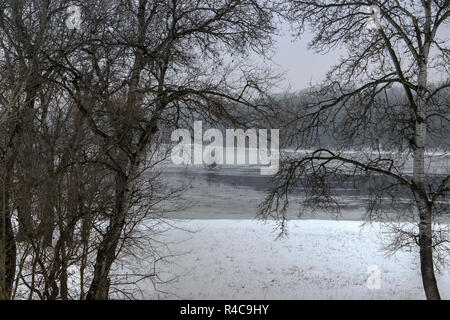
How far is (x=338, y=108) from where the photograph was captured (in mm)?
9922

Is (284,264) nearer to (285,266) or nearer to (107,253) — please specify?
(285,266)

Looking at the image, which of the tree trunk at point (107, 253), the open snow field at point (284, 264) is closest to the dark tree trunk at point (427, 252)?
the open snow field at point (284, 264)

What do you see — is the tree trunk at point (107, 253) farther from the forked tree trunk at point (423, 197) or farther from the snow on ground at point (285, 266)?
the forked tree trunk at point (423, 197)

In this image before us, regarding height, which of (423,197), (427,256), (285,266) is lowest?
A: (285,266)

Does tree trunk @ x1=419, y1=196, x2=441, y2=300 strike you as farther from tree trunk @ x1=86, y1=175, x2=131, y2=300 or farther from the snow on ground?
tree trunk @ x1=86, y1=175, x2=131, y2=300

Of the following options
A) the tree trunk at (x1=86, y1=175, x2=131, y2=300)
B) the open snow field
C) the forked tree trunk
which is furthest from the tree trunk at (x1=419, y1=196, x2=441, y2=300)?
the tree trunk at (x1=86, y1=175, x2=131, y2=300)

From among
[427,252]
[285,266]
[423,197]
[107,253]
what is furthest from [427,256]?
[285,266]

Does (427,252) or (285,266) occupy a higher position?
(427,252)

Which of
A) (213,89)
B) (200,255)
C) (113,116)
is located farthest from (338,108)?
(200,255)

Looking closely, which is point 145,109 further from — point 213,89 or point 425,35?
point 425,35

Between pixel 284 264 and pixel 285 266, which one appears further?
pixel 284 264

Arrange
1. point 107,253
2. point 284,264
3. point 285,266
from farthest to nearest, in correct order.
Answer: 1. point 284,264
2. point 285,266
3. point 107,253

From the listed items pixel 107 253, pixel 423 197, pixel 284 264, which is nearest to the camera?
pixel 107 253

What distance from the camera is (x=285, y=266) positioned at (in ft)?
49.1
